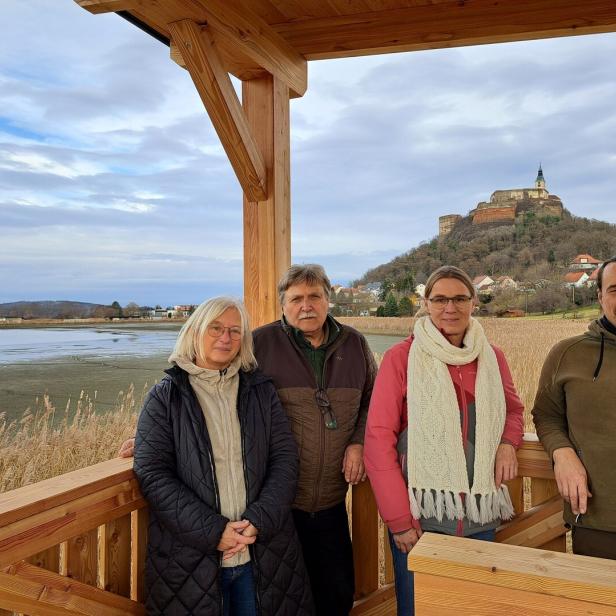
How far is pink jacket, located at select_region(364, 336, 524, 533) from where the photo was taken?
1691mm

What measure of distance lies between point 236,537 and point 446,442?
662 millimetres

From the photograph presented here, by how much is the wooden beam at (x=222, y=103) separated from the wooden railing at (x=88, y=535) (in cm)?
129

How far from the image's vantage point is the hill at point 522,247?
2.97m

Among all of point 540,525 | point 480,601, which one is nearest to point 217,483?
point 480,601

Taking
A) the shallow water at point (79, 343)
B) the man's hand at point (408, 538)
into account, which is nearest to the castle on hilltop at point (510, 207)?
the man's hand at point (408, 538)

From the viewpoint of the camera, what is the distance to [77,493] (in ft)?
4.94

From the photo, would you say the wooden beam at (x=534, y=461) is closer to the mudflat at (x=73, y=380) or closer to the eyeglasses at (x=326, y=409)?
the eyeglasses at (x=326, y=409)

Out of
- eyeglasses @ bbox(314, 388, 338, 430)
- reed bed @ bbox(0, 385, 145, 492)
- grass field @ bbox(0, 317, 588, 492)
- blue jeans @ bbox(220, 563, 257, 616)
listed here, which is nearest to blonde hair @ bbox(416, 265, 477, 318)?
eyeglasses @ bbox(314, 388, 338, 430)

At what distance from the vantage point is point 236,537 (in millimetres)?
1536

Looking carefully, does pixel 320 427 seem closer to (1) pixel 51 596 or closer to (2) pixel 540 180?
(1) pixel 51 596

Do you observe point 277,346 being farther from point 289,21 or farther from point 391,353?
point 289,21

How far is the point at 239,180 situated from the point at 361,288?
1.24 metres

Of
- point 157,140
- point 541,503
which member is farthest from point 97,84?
point 541,503

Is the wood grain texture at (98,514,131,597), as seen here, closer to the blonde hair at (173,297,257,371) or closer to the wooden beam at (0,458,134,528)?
the wooden beam at (0,458,134,528)
